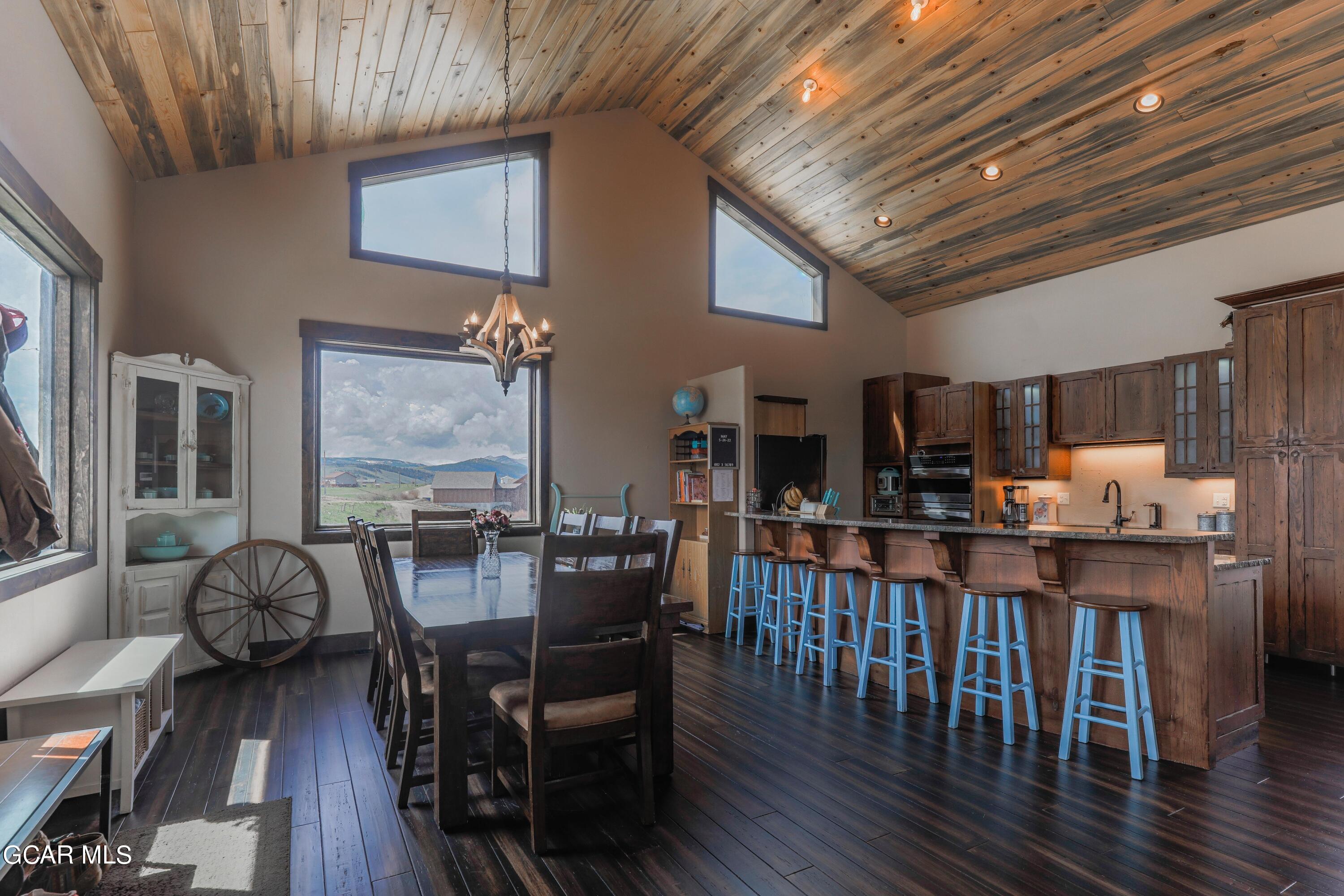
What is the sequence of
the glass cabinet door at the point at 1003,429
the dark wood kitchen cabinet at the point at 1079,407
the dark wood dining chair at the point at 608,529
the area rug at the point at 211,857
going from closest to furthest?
the area rug at the point at 211,857
the dark wood dining chair at the point at 608,529
the dark wood kitchen cabinet at the point at 1079,407
the glass cabinet door at the point at 1003,429

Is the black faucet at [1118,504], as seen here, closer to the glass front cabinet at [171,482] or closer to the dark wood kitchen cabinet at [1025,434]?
the dark wood kitchen cabinet at [1025,434]

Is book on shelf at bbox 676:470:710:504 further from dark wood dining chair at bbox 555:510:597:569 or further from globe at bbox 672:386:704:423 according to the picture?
dark wood dining chair at bbox 555:510:597:569

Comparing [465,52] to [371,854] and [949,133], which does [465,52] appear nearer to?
[949,133]

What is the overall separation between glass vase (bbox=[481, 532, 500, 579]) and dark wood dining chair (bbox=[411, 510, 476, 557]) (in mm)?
563

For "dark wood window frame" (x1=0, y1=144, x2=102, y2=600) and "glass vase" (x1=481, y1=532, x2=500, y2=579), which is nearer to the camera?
"dark wood window frame" (x1=0, y1=144, x2=102, y2=600)

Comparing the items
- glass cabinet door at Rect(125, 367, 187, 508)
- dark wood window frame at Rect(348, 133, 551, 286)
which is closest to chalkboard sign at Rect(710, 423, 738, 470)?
dark wood window frame at Rect(348, 133, 551, 286)

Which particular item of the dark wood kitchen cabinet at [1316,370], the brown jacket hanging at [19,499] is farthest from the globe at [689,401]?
the brown jacket hanging at [19,499]

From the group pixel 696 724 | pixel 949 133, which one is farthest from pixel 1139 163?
pixel 696 724

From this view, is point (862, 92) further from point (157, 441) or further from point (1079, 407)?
point (157, 441)

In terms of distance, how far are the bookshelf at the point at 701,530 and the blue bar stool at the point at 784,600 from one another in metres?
0.69

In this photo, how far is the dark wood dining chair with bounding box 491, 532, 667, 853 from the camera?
2387 millimetres

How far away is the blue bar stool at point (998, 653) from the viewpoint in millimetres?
3465

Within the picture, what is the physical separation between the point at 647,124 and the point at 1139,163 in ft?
13.6

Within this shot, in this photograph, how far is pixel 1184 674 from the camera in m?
3.18
